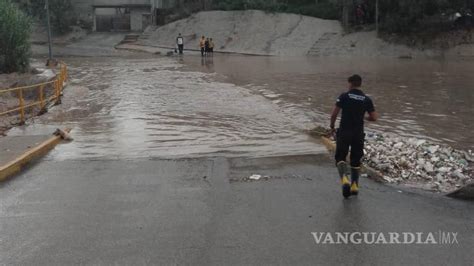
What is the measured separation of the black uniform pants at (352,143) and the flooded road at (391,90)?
5175 mm

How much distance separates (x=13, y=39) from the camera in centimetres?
2672

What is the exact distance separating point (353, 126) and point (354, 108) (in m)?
0.25

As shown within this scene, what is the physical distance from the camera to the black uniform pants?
24.5 feet

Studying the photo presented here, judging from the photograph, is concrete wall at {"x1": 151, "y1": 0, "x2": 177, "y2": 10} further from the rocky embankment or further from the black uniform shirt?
the black uniform shirt

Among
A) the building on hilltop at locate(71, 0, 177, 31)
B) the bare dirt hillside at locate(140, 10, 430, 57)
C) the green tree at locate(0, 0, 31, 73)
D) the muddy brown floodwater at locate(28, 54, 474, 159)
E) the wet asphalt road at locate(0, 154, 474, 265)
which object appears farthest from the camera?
the building on hilltop at locate(71, 0, 177, 31)

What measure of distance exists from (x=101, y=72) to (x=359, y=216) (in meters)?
26.0

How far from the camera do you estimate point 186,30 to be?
55.1m

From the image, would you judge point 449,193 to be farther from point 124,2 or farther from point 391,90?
point 124,2

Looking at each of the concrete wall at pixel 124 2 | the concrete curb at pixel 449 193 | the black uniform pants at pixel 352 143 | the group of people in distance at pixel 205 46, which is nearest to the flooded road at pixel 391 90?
the concrete curb at pixel 449 193

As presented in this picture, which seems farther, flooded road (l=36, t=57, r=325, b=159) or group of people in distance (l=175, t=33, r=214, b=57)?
group of people in distance (l=175, t=33, r=214, b=57)

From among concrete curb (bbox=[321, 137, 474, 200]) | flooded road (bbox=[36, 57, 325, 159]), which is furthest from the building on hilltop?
concrete curb (bbox=[321, 137, 474, 200])

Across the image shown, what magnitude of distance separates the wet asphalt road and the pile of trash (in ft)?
2.21

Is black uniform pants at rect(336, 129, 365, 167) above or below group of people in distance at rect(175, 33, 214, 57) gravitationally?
below

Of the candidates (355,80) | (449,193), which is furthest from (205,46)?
(449,193)
